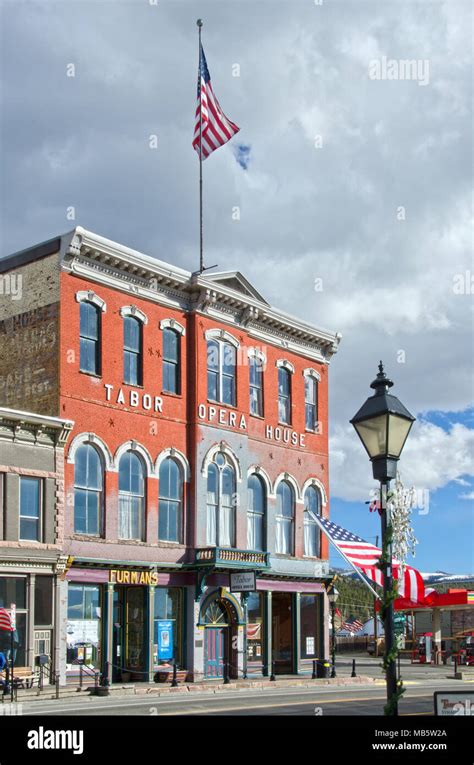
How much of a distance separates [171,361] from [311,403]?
33.5 ft

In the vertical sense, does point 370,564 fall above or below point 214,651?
above

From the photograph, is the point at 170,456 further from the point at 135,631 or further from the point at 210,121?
the point at 210,121

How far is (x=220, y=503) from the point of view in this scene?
4181cm

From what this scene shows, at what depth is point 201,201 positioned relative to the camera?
44062 mm

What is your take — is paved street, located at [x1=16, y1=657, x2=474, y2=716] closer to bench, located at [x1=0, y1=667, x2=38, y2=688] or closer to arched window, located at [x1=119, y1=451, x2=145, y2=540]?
bench, located at [x1=0, y1=667, x2=38, y2=688]

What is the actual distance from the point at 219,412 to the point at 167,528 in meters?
5.38

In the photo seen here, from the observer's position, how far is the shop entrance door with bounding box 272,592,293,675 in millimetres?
45344

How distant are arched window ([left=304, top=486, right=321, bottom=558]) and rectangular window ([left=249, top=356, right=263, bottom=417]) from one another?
4895 millimetres

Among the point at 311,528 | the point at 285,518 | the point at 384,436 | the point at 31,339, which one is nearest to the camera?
the point at 384,436

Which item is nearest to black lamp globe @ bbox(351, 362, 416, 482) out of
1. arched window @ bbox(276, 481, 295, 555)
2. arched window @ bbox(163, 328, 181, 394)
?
arched window @ bbox(163, 328, 181, 394)

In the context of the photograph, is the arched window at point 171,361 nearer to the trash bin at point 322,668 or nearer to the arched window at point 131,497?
the arched window at point 131,497

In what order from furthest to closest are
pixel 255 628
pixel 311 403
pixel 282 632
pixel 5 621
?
1. pixel 311 403
2. pixel 282 632
3. pixel 255 628
4. pixel 5 621
